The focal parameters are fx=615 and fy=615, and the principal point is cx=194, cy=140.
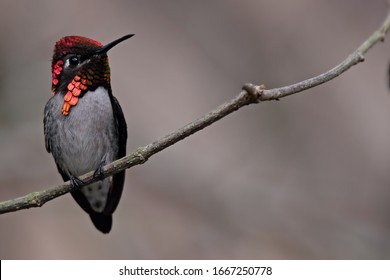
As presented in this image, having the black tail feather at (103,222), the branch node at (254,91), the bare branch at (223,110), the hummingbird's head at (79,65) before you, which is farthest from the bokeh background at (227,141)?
the branch node at (254,91)

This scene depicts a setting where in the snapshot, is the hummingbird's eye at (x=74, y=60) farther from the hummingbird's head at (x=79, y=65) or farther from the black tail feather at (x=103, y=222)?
the black tail feather at (x=103, y=222)

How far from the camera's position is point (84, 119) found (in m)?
3.51

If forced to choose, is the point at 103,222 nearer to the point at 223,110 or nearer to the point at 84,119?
the point at 84,119

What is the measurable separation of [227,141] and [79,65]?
4060 mm

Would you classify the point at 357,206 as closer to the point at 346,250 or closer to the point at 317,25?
the point at 346,250

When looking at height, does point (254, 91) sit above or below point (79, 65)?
below

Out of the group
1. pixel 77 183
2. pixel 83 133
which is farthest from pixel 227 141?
pixel 77 183

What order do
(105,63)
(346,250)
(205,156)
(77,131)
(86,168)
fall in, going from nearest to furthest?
1. (105,63)
2. (77,131)
3. (86,168)
4. (346,250)
5. (205,156)

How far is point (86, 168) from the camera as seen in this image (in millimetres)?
3859

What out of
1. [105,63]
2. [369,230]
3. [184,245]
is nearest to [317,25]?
[369,230]

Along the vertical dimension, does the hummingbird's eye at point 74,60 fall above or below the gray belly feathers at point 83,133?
above

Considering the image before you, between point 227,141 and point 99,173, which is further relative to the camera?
point 227,141

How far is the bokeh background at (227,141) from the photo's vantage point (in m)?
6.30

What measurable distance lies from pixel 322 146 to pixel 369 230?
3.87ft
